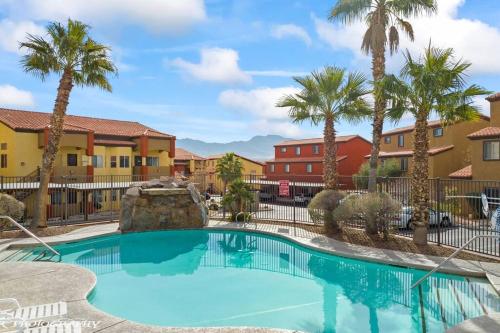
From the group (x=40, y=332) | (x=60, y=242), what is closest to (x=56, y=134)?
(x=60, y=242)

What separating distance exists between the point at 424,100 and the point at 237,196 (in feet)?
40.0

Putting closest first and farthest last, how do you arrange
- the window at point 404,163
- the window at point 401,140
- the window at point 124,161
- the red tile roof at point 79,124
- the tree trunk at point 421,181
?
the tree trunk at point 421,181, the red tile roof at point 79,124, the window at point 124,161, the window at point 404,163, the window at point 401,140

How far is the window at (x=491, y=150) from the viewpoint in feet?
82.3

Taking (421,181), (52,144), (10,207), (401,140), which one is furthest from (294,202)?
(401,140)

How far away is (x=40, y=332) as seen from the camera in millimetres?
6996

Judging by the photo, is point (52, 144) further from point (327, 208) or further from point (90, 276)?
point (327, 208)

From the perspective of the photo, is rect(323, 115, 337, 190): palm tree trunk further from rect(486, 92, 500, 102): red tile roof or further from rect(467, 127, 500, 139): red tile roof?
rect(486, 92, 500, 102): red tile roof

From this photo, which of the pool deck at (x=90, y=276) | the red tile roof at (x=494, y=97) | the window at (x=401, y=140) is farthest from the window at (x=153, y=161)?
the red tile roof at (x=494, y=97)

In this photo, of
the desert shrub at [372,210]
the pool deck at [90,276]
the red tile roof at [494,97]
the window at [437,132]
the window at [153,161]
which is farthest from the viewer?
the window at [153,161]

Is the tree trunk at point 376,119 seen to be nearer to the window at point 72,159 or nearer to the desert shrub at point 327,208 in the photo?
the desert shrub at point 327,208

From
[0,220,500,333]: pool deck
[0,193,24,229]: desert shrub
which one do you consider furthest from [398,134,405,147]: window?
[0,193,24,229]: desert shrub

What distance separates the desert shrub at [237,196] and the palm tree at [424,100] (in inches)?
404

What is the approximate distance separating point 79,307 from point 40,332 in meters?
1.44

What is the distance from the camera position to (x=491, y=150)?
25469mm
